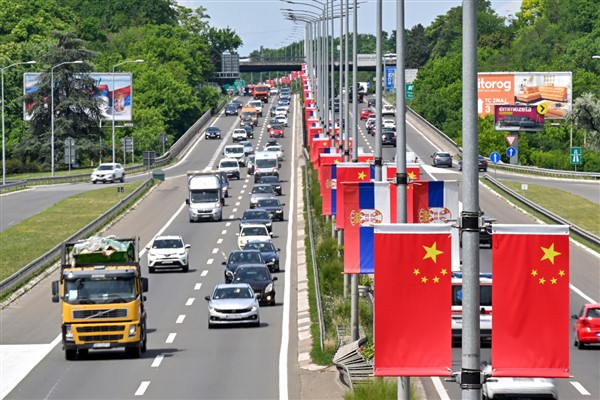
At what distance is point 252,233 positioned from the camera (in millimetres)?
64375

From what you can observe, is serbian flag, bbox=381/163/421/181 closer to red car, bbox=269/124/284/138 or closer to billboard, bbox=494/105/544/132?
billboard, bbox=494/105/544/132

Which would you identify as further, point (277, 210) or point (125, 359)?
point (277, 210)

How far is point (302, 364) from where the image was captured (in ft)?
121

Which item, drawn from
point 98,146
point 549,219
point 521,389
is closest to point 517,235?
point 521,389

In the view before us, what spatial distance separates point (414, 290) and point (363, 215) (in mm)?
12465

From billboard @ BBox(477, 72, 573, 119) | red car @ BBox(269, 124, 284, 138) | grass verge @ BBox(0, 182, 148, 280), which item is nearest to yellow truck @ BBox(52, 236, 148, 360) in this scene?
grass verge @ BBox(0, 182, 148, 280)

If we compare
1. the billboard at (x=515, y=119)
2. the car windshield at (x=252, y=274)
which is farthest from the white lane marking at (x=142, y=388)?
the billboard at (x=515, y=119)

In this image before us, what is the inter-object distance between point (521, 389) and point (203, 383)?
9.17 metres

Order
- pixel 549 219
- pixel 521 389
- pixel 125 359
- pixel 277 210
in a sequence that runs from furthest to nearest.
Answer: pixel 277 210 < pixel 549 219 < pixel 125 359 < pixel 521 389

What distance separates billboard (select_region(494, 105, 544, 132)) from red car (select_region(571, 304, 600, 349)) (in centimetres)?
9354

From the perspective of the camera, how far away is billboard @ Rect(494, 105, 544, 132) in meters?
132

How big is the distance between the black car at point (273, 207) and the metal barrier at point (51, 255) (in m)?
7.99

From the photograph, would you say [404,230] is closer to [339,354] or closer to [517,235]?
[517,235]

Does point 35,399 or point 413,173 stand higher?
point 413,173
